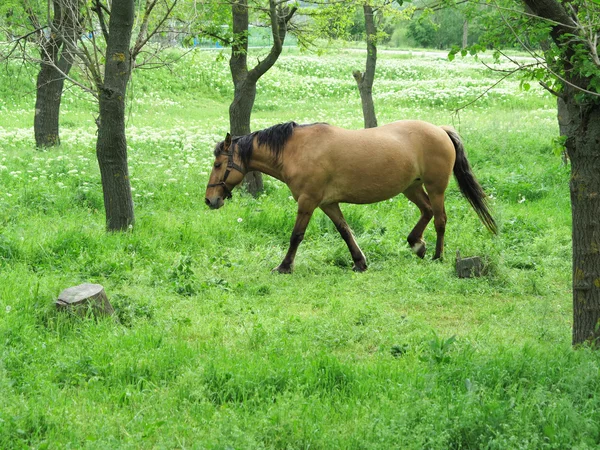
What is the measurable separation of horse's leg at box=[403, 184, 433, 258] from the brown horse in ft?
0.21

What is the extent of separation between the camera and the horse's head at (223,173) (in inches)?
395

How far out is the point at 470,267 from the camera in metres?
9.04

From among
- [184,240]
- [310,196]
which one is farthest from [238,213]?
[310,196]

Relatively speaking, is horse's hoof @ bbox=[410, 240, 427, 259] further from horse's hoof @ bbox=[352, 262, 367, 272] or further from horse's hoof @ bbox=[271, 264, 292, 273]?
horse's hoof @ bbox=[271, 264, 292, 273]

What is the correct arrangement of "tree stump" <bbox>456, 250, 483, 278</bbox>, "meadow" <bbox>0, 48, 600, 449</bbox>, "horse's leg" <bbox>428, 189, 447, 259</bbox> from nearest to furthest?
"meadow" <bbox>0, 48, 600, 449</bbox>
"tree stump" <bbox>456, 250, 483, 278</bbox>
"horse's leg" <bbox>428, 189, 447, 259</bbox>

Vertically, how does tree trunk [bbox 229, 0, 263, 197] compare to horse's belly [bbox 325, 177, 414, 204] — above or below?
above

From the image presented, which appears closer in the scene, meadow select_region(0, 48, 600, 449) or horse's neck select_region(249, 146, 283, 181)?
meadow select_region(0, 48, 600, 449)

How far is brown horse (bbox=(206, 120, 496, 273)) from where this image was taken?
384 inches

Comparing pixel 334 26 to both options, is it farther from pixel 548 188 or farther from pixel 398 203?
pixel 548 188

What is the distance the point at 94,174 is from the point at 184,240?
180 inches

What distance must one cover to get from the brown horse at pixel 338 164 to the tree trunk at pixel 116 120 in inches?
51.0

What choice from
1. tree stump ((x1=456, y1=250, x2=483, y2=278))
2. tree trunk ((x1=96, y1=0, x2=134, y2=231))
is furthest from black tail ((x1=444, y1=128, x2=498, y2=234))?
tree trunk ((x1=96, y1=0, x2=134, y2=231))

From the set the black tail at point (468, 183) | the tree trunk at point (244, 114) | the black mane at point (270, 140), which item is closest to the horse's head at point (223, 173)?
the black mane at point (270, 140)

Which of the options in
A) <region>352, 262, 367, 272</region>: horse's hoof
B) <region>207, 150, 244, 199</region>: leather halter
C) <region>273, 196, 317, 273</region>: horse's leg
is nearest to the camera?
<region>273, 196, 317, 273</region>: horse's leg
